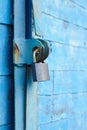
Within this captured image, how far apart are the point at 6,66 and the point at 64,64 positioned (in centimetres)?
39

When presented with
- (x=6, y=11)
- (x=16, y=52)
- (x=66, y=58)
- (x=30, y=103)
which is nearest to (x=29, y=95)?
(x=30, y=103)

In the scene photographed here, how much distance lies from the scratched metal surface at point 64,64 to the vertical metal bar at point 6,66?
9cm

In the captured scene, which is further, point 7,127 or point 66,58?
point 66,58

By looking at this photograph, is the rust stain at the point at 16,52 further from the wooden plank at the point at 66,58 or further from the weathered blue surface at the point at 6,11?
the wooden plank at the point at 66,58

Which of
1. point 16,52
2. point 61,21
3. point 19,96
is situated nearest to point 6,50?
point 16,52

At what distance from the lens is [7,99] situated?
76 centimetres

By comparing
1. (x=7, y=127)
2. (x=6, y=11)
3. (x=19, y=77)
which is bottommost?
(x=7, y=127)

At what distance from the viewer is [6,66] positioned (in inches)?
30.0

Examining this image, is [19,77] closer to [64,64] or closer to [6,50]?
[6,50]

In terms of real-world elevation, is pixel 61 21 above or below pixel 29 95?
above

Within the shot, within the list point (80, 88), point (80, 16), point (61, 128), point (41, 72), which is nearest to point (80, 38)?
point (80, 16)

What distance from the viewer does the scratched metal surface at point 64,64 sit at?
96 cm

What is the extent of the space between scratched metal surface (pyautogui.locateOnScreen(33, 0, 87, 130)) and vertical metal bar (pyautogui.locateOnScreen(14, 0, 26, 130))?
0.05m

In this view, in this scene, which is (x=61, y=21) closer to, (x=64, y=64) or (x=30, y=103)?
(x=64, y=64)
